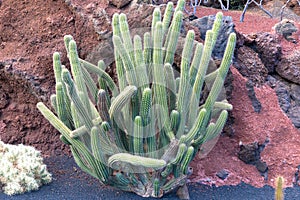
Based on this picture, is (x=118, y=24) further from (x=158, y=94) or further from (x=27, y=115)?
(x=27, y=115)

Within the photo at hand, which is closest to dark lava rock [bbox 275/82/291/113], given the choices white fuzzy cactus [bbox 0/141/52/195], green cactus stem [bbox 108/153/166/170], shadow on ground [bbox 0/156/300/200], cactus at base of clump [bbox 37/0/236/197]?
shadow on ground [bbox 0/156/300/200]

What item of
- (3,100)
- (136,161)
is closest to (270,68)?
(136,161)

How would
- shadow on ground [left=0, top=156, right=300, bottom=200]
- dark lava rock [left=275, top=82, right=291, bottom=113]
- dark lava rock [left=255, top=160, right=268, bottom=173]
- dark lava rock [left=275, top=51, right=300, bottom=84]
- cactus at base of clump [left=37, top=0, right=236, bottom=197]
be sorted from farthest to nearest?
dark lava rock [left=275, top=51, right=300, bottom=84]
dark lava rock [left=275, top=82, right=291, bottom=113]
dark lava rock [left=255, top=160, right=268, bottom=173]
shadow on ground [left=0, top=156, right=300, bottom=200]
cactus at base of clump [left=37, top=0, right=236, bottom=197]

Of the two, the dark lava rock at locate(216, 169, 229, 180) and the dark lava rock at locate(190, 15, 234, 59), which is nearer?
the dark lava rock at locate(216, 169, 229, 180)

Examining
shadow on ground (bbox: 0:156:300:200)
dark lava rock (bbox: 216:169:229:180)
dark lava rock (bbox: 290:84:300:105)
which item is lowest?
dark lava rock (bbox: 216:169:229:180)

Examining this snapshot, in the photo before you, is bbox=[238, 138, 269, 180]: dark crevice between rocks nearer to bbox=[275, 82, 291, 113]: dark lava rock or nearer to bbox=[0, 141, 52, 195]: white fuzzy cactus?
bbox=[275, 82, 291, 113]: dark lava rock

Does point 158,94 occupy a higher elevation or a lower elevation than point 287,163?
higher

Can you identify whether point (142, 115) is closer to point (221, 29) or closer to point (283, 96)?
point (221, 29)

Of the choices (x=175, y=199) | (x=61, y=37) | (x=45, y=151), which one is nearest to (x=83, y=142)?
(x=175, y=199)
